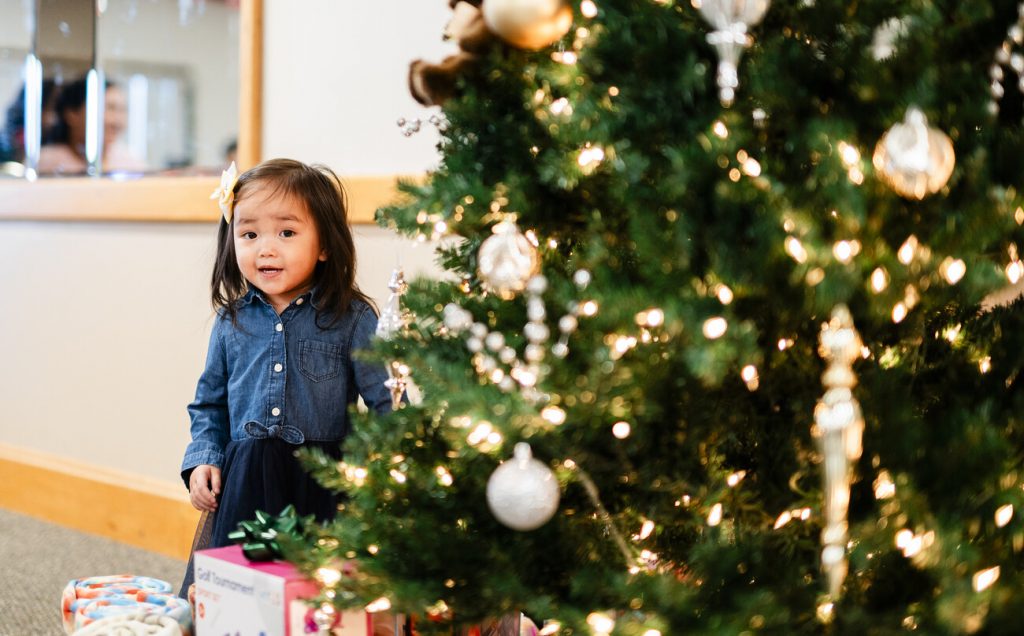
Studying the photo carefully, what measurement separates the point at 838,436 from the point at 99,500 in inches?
90.3

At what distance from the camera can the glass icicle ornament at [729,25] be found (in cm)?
83

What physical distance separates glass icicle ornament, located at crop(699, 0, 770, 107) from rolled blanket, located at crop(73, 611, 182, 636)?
0.88 meters

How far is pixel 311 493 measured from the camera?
5.05 feet

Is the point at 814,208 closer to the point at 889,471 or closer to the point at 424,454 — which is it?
the point at 889,471

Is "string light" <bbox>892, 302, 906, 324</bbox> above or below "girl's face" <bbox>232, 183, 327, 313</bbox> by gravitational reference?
above

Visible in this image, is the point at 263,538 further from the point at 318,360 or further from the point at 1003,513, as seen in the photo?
the point at 1003,513

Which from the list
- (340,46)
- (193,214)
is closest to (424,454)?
(340,46)

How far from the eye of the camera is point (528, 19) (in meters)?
0.89

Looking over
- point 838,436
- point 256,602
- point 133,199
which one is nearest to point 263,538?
point 256,602

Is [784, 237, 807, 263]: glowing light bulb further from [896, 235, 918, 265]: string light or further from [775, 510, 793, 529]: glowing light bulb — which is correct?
[775, 510, 793, 529]: glowing light bulb

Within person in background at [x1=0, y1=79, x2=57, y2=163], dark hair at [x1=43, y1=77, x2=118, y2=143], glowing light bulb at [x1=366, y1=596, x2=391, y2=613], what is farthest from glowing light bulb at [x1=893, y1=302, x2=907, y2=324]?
person in background at [x1=0, y1=79, x2=57, y2=163]

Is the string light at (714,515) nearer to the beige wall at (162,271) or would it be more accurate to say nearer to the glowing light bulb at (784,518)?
the glowing light bulb at (784,518)

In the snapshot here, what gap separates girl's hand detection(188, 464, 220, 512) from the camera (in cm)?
154

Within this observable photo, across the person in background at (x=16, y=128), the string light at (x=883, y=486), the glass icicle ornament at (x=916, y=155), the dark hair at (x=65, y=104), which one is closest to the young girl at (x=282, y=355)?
the string light at (x=883, y=486)
